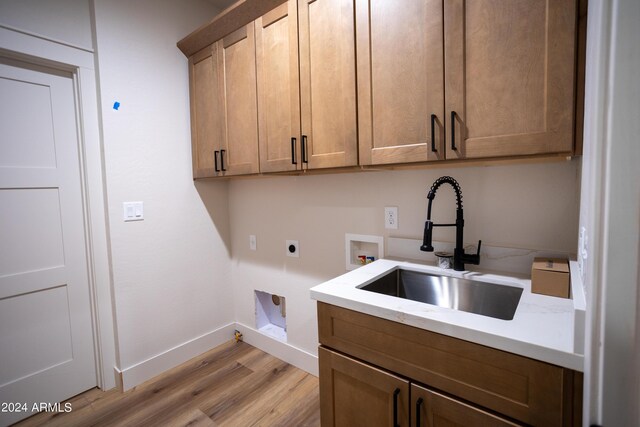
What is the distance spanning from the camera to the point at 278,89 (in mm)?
1608

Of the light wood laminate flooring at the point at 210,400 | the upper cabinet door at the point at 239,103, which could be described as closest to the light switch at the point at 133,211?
the upper cabinet door at the point at 239,103

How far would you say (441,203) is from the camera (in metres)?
1.47

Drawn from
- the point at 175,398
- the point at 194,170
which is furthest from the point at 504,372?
the point at 194,170

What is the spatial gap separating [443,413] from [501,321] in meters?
0.33

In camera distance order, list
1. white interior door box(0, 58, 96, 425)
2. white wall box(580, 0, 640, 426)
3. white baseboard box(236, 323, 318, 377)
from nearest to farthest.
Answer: white wall box(580, 0, 640, 426), white interior door box(0, 58, 96, 425), white baseboard box(236, 323, 318, 377)

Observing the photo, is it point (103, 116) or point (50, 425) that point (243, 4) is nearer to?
point (103, 116)

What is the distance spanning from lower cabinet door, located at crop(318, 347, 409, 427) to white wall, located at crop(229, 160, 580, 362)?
715 millimetres

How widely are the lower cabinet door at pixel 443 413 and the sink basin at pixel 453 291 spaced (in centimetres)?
43

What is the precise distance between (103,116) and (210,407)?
181 cm

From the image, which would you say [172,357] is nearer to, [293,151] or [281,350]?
[281,350]

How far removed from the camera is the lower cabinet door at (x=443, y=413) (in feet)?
2.82

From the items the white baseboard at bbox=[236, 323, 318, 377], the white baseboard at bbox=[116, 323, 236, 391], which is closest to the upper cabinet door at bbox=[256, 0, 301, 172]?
the white baseboard at bbox=[236, 323, 318, 377]

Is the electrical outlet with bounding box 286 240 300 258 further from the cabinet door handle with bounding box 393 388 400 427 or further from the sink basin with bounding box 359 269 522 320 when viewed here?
the cabinet door handle with bounding box 393 388 400 427

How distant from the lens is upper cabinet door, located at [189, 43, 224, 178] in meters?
1.99
